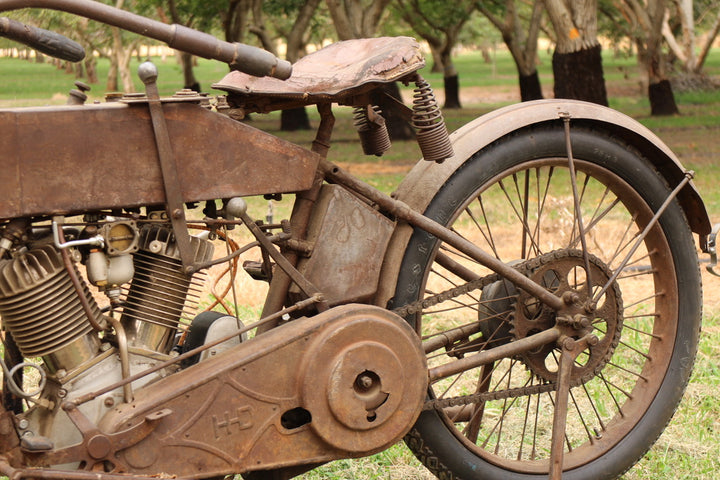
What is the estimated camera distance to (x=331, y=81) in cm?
296

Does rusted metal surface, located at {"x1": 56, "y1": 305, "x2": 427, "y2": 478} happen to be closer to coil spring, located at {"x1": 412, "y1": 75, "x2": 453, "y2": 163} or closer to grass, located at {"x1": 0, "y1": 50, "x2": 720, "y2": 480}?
coil spring, located at {"x1": 412, "y1": 75, "x2": 453, "y2": 163}

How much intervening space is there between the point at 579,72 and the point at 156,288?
1269 cm

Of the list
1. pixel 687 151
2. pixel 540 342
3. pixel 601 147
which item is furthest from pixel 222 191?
pixel 687 151

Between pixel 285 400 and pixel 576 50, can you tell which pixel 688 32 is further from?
pixel 285 400

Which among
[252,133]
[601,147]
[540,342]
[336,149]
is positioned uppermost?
[252,133]

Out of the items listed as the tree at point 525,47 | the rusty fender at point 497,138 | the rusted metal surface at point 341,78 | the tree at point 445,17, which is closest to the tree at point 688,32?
the tree at point 525,47

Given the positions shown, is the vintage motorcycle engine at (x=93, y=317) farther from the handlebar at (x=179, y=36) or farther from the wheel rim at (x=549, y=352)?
the wheel rim at (x=549, y=352)

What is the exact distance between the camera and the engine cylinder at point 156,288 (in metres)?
2.88

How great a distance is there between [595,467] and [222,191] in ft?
5.68

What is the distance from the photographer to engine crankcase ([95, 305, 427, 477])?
2.74 m

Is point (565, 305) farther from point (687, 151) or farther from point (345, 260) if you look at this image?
point (687, 151)

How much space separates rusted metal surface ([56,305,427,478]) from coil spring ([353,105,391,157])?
29.6 inches

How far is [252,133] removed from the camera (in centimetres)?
283

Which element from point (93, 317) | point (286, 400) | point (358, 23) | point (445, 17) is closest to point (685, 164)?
point (358, 23)
